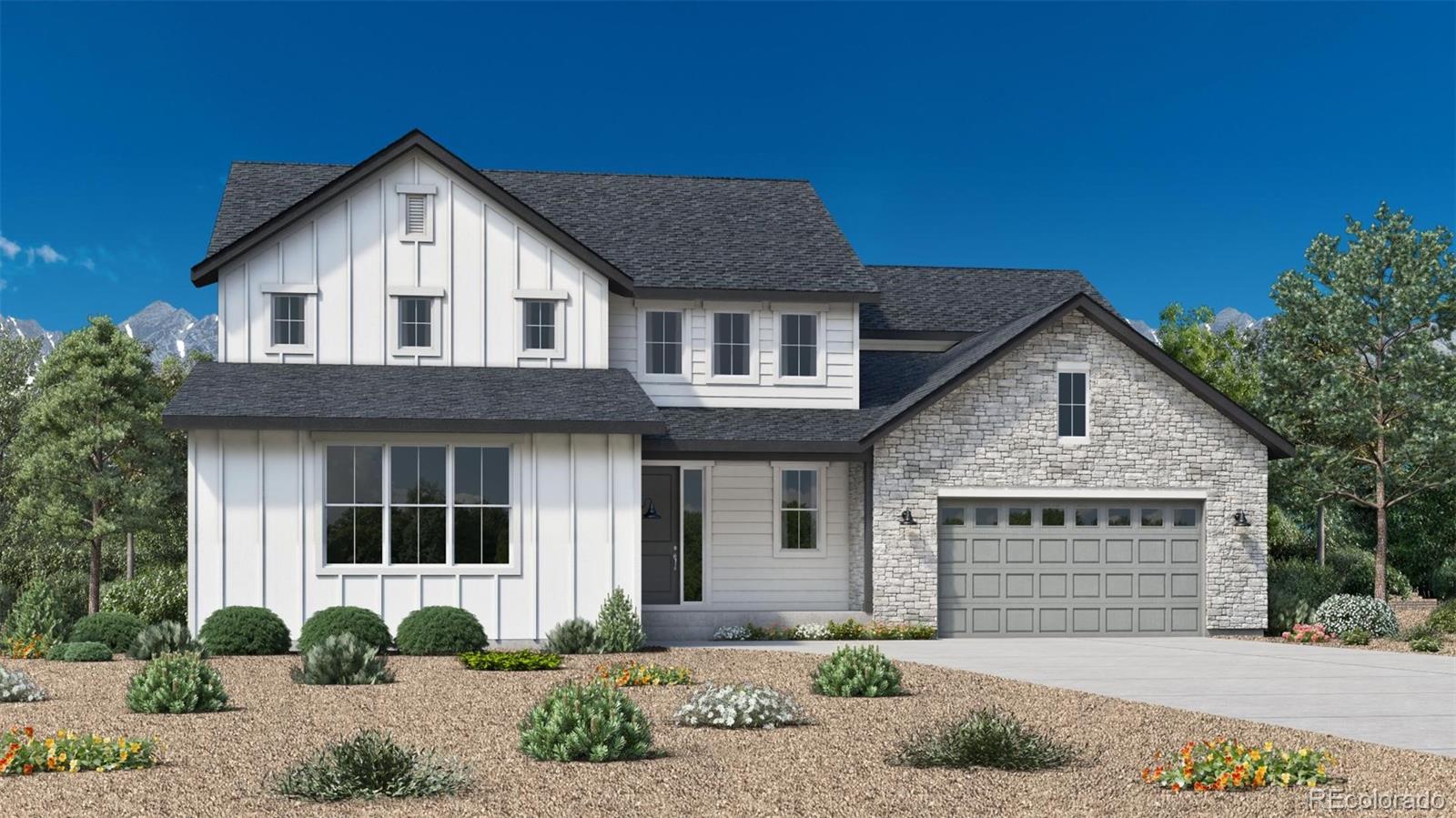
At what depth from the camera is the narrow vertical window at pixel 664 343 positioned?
80.8 feet

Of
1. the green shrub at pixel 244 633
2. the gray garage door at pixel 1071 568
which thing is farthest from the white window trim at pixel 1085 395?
the green shrub at pixel 244 633

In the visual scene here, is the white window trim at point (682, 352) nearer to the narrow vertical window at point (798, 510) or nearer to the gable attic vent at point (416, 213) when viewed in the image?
the narrow vertical window at point (798, 510)

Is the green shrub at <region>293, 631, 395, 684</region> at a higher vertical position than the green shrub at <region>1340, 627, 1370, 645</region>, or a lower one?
higher

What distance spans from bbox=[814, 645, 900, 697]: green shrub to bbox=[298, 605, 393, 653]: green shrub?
7067 mm

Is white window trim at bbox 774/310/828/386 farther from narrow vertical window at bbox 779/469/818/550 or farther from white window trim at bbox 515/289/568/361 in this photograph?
white window trim at bbox 515/289/568/361

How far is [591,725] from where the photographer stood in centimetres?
1081

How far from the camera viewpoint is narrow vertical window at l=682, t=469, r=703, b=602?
2403 cm

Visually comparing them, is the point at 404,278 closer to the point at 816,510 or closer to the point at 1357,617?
the point at 816,510

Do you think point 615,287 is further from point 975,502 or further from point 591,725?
point 591,725

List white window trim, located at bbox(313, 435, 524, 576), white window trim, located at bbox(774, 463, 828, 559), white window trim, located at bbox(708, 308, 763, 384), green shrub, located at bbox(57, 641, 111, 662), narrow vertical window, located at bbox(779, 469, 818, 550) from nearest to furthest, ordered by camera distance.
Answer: green shrub, located at bbox(57, 641, 111, 662), white window trim, located at bbox(313, 435, 524, 576), white window trim, located at bbox(774, 463, 828, 559), narrow vertical window, located at bbox(779, 469, 818, 550), white window trim, located at bbox(708, 308, 763, 384)

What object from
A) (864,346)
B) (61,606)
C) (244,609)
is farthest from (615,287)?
(61,606)

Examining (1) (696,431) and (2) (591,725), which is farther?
(1) (696,431)

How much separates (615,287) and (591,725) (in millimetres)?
13850

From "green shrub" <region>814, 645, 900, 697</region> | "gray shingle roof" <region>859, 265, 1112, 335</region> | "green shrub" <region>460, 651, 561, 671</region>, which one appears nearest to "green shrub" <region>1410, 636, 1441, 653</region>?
"gray shingle roof" <region>859, 265, 1112, 335</region>
